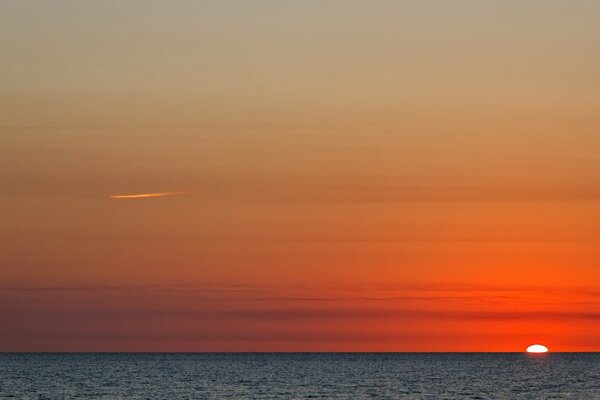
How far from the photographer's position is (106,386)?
17800 centimetres

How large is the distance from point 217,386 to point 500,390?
42332 millimetres

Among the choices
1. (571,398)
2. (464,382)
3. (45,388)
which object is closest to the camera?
(571,398)

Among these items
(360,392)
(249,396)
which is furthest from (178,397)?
(360,392)

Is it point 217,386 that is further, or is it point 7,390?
point 217,386

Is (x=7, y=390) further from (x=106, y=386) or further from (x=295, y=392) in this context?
(x=295, y=392)

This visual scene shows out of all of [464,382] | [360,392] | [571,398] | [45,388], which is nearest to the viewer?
[571,398]

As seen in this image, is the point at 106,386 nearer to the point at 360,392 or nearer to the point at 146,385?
the point at 146,385

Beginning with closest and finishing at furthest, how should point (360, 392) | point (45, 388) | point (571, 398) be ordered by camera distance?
1. point (571, 398)
2. point (360, 392)
3. point (45, 388)

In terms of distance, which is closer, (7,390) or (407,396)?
(407,396)

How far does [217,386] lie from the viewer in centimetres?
17875

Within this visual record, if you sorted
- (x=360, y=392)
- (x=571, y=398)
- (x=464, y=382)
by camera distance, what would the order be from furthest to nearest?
(x=464, y=382) < (x=360, y=392) < (x=571, y=398)

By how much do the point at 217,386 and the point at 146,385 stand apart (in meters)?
11.0

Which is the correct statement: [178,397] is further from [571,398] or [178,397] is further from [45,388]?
[571,398]

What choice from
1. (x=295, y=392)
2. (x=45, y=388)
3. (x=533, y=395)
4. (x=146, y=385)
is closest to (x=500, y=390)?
(x=533, y=395)
